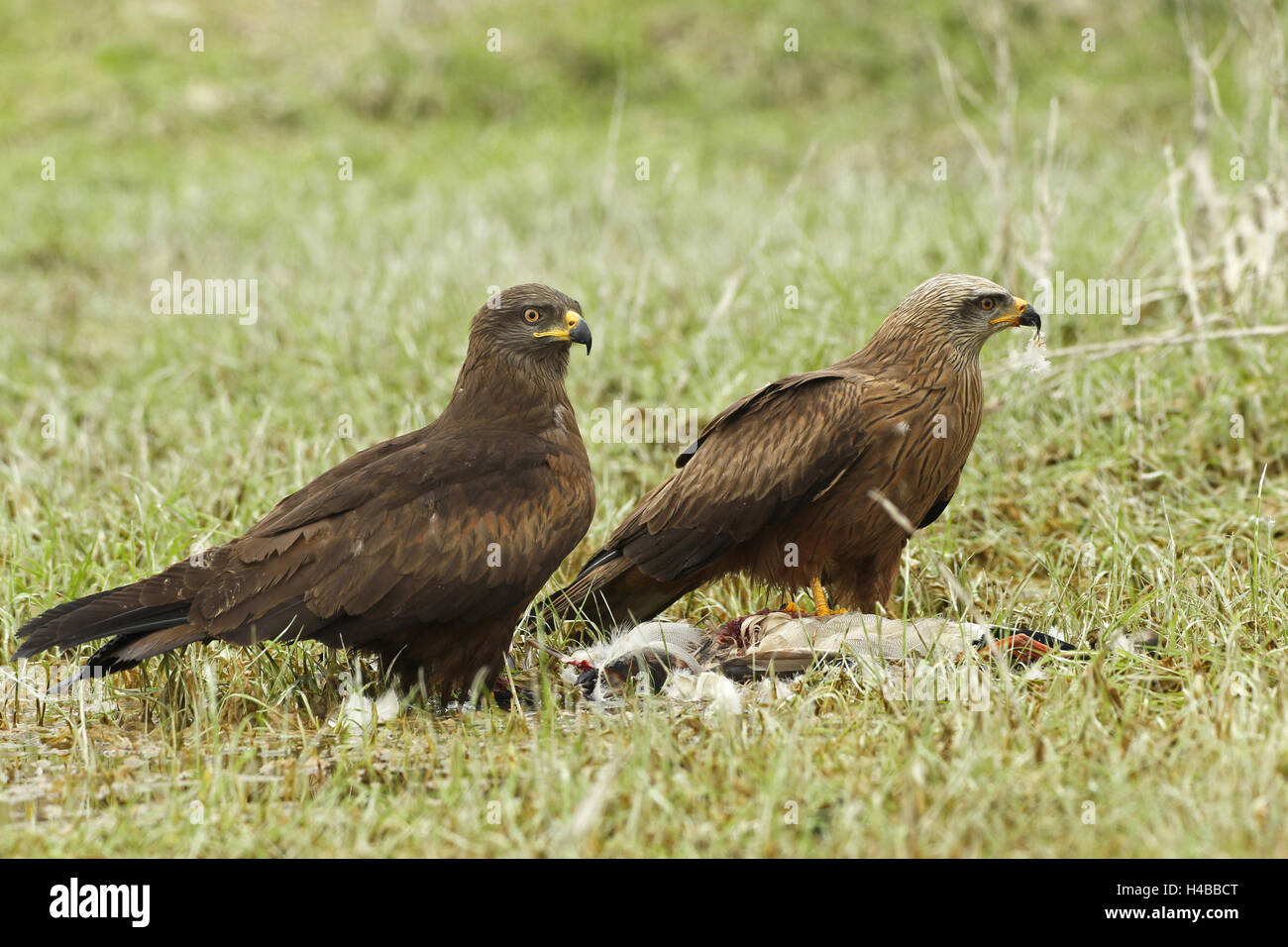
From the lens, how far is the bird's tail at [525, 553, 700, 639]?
13.8 ft

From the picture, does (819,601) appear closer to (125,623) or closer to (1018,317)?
(1018,317)

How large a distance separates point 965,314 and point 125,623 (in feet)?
7.95

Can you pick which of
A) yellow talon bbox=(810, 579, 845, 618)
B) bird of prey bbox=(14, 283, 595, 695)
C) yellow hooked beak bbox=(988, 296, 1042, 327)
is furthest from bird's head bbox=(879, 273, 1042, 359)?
bird of prey bbox=(14, 283, 595, 695)

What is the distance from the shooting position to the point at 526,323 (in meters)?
3.94

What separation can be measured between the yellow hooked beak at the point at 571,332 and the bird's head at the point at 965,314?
0.94 m

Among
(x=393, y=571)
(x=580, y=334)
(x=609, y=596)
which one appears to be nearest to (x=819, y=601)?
(x=609, y=596)

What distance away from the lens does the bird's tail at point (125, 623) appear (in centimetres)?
341

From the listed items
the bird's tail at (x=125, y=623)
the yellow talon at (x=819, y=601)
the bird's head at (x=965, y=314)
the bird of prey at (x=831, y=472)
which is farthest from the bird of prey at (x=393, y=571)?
the bird's head at (x=965, y=314)

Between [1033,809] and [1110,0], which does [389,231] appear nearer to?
[1033,809]

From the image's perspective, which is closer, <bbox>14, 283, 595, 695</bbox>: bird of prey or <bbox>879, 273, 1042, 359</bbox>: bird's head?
<bbox>14, 283, 595, 695</bbox>: bird of prey

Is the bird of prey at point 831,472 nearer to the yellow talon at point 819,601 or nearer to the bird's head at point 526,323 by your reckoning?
the yellow talon at point 819,601

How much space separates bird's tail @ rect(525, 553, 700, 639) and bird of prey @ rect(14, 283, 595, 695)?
0.48 metres

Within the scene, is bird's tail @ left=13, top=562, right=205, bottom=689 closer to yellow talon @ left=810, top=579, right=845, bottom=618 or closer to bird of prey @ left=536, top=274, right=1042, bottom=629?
bird of prey @ left=536, top=274, right=1042, bottom=629

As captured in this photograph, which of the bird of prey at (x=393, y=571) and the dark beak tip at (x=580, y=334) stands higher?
the dark beak tip at (x=580, y=334)
